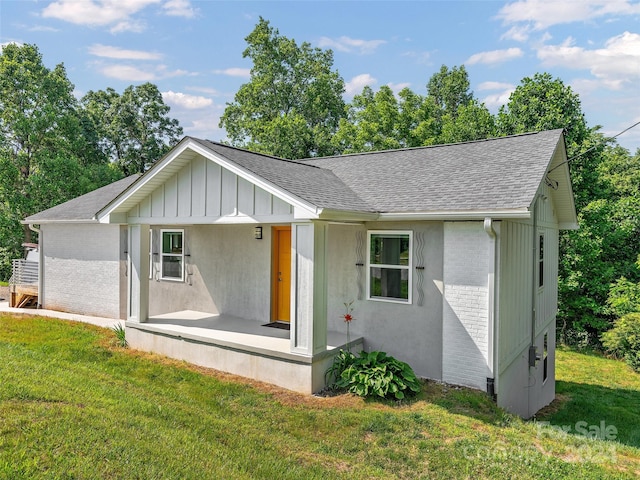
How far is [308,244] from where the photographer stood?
6.72m

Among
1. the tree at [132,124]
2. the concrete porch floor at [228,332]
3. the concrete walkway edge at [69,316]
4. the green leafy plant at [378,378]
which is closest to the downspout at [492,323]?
the green leafy plant at [378,378]

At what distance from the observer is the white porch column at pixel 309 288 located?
21.9 feet

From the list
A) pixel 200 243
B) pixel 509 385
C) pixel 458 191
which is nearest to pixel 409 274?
pixel 458 191

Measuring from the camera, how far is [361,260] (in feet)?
26.0

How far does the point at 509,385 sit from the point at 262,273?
5.55 meters

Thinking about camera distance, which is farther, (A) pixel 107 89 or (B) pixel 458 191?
(A) pixel 107 89

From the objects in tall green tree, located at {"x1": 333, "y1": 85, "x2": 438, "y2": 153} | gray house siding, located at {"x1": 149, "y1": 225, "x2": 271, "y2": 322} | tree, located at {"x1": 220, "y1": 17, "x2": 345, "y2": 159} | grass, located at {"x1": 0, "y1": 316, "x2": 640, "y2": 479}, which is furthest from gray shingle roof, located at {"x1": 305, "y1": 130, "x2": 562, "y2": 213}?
tree, located at {"x1": 220, "y1": 17, "x2": 345, "y2": 159}

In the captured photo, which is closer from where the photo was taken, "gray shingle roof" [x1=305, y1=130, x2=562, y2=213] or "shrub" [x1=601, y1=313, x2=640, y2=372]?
"gray shingle roof" [x1=305, y1=130, x2=562, y2=213]

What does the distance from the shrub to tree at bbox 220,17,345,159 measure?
20264 mm

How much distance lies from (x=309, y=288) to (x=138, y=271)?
4.40 metres

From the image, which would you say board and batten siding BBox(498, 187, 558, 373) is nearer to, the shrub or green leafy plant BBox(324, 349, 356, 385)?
green leafy plant BBox(324, 349, 356, 385)

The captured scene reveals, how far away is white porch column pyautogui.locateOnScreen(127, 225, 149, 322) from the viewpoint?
29.3 feet

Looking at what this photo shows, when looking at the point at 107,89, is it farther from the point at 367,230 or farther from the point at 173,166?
the point at 367,230

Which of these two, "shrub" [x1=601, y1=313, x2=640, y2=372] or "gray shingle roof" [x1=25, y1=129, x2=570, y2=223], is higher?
"gray shingle roof" [x1=25, y1=129, x2=570, y2=223]
